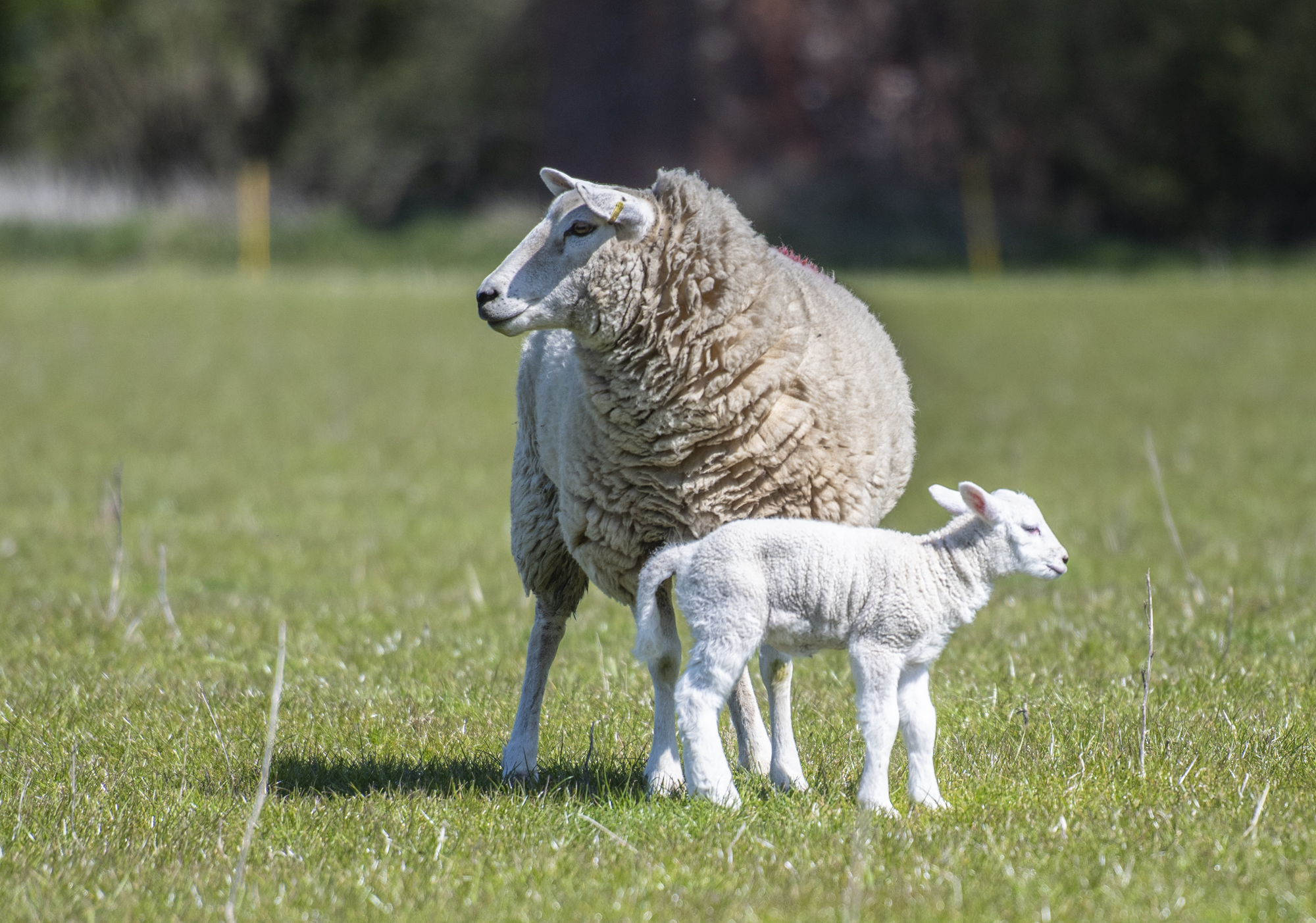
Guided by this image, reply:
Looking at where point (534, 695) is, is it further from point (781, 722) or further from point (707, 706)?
point (707, 706)

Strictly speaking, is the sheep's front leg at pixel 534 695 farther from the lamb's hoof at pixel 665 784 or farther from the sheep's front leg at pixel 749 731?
the sheep's front leg at pixel 749 731

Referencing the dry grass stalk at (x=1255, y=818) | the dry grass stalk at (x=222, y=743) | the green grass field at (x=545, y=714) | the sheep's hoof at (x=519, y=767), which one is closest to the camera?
the green grass field at (x=545, y=714)

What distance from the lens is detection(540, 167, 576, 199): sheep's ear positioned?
3764 millimetres

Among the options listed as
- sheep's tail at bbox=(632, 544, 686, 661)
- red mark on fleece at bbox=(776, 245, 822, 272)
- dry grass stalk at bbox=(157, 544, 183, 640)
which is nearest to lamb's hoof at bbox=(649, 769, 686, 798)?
sheep's tail at bbox=(632, 544, 686, 661)

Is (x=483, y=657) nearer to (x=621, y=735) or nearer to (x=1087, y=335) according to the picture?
(x=621, y=735)

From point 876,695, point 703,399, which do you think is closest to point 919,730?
point 876,695

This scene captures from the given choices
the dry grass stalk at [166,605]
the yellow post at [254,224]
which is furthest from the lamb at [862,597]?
the yellow post at [254,224]

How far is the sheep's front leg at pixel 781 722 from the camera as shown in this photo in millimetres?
3898

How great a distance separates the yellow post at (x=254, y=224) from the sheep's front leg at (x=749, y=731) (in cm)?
2228

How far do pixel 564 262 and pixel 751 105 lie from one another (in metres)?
27.3

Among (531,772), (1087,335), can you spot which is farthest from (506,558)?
(1087,335)

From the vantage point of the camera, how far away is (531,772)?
4.23m

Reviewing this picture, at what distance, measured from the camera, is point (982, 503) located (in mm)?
3438

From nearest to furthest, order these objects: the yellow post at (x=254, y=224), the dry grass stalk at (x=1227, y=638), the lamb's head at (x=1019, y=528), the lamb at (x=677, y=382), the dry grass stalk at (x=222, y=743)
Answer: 1. the lamb's head at (x=1019, y=528)
2. the lamb at (x=677, y=382)
3. the dry grass stalk at (x=222, y=743)
4. the dry grass stalk at (x=1227, y=638)
5. the yellow post at (x=254, y=224)
